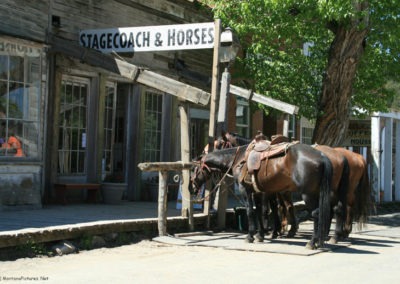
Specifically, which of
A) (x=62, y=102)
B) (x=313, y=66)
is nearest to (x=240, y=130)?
(x=313, y=66)

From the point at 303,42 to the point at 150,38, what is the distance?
542 centimetres

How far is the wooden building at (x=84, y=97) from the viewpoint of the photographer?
12344 mm

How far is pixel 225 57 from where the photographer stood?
1186cm

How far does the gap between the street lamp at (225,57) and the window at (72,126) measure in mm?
3897

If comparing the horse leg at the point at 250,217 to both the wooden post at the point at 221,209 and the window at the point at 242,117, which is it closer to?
the wooden post at the point at 221,209

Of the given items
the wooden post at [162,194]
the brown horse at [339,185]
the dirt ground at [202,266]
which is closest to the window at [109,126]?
the wooden post at [162,194]

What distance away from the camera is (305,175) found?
9.70 meters

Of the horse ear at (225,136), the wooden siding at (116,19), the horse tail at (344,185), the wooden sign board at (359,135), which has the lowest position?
the horse tail at (344,185)

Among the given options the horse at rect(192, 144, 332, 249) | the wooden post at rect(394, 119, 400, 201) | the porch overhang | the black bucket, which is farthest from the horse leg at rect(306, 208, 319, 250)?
the wooden post at rect(394, 119, 400, 201)

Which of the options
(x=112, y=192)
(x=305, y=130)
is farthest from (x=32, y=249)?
(x=305, y=130)

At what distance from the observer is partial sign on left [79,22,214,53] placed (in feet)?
39.4

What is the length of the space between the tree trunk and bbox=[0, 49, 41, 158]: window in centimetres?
697

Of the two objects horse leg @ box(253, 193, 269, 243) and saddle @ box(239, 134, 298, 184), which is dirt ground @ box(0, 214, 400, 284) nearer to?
horse leg @ box(253, 193, 269, 243)

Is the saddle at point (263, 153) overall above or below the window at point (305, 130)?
below
